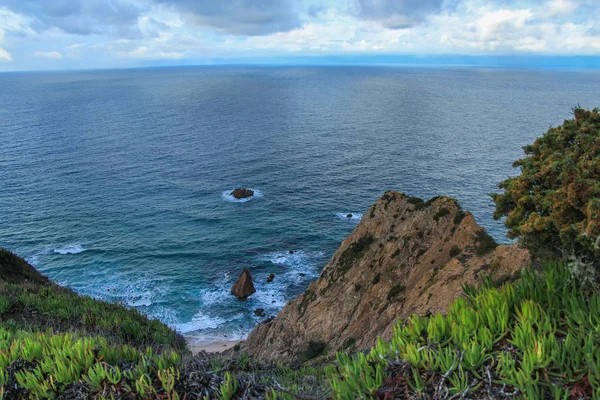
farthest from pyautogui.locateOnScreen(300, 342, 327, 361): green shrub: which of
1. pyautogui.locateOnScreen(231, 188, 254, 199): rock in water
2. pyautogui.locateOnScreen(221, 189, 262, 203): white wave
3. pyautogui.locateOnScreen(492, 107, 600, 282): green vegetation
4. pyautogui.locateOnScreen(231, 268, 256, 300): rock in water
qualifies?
pyautogui.locateOnScreen(231, 188, 254, 199): rock in water

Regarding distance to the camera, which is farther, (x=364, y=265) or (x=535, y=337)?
(x=364, y=265)

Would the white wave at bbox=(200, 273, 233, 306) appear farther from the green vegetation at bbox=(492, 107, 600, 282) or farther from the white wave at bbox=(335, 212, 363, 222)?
the green vegetation at bbox=(492, 107, 600, 282)

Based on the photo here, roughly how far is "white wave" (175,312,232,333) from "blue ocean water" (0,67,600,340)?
0.58ft

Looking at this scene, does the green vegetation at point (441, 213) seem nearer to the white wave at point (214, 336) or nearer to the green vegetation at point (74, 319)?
the green vegetation at point (74, 319)

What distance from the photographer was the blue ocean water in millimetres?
54406

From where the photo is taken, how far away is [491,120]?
14000 cm

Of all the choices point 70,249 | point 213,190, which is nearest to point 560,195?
point 70,249

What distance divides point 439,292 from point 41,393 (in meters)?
23.5

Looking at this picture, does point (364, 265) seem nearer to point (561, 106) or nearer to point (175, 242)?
point (175, 242)

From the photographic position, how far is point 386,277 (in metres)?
33.5

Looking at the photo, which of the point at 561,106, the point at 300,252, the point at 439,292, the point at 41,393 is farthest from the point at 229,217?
the point at 561,106

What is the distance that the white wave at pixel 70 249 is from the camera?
59.3m

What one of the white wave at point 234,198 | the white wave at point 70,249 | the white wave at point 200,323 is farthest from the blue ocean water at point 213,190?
the white wave at point 234,198

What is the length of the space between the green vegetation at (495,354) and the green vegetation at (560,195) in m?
5.53
